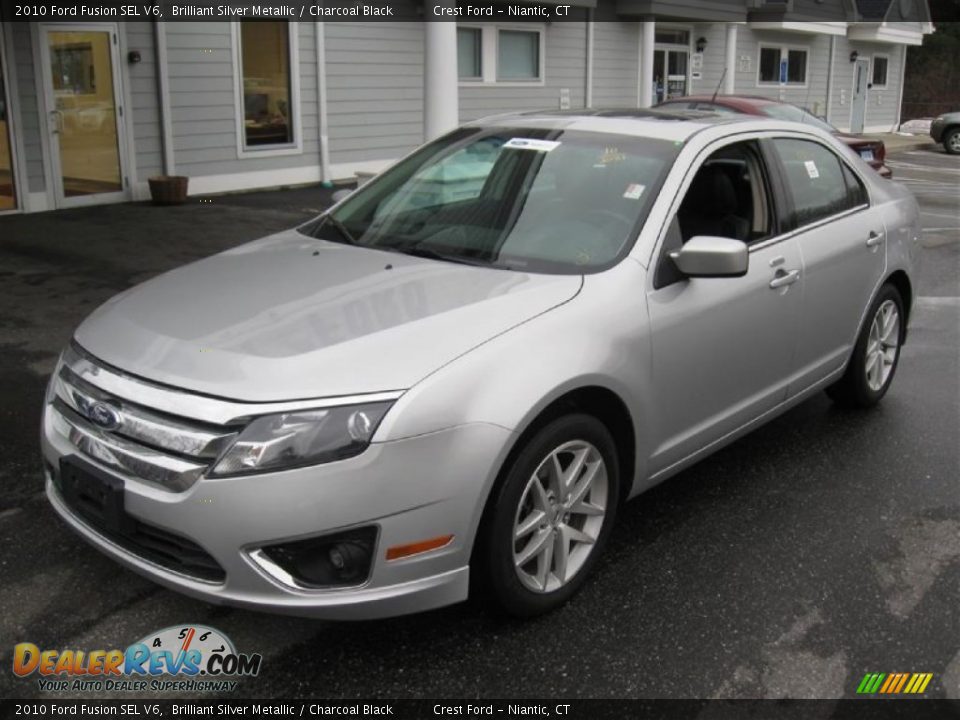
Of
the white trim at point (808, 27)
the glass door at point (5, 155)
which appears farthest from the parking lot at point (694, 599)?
the white trim at point (808, 27)

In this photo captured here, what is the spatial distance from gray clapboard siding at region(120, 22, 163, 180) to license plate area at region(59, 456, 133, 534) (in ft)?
34.0

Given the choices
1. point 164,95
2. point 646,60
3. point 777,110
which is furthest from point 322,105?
point 646,60

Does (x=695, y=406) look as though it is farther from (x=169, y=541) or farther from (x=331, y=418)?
(x=169, y=541)

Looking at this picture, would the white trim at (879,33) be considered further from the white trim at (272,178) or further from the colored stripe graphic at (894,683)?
the colored stripe graphic at (894,683)

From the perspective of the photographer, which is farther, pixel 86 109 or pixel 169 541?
pixel 86 109

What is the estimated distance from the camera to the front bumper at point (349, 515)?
258 centimetres

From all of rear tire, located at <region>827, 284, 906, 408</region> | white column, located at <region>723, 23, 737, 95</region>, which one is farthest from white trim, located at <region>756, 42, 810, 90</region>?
rear tire, located at <region>827, 284, 906, 408</region>

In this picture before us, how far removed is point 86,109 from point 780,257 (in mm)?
10158

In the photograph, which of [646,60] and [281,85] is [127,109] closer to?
[281,85]

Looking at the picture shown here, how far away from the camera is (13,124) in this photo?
11.1 metres

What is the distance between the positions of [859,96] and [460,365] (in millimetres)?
30546

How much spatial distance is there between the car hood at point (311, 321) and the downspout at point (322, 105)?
1135cm

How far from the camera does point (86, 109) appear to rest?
11.8m

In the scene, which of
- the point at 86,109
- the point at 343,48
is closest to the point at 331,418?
the point at 86,109
